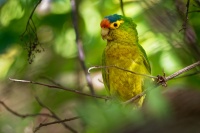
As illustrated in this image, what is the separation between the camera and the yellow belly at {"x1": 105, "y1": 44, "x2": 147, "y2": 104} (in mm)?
2113

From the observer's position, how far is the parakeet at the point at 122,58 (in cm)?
211

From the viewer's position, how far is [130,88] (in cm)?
213

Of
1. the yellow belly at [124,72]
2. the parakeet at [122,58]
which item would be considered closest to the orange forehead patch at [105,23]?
the parakeet at [122,58]

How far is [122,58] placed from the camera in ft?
7.06

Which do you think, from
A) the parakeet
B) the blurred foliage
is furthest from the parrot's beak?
the blurred foliage

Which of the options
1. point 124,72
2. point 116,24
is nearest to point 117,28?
point 116,24

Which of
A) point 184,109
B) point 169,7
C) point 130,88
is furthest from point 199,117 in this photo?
point 130,88

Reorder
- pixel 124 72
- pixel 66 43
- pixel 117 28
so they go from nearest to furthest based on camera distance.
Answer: pixel 124 72 < pixel 117 28 < pixel 66 43

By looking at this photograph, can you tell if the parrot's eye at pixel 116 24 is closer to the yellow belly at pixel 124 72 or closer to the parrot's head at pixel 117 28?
the parrot's head at pixel 117 28

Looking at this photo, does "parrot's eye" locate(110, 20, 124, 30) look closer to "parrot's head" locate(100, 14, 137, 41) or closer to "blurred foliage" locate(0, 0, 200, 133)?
"parrot's head" locate(100, 14, 137, 41)

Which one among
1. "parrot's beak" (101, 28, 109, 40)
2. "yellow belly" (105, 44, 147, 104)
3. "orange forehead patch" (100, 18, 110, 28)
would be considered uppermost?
"orange forehead patch" (100, 18, 110, 28)

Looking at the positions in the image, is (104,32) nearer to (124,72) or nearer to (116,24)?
(116,24)

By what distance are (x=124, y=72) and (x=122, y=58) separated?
0.08 meters

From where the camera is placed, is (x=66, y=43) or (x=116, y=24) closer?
(x=116, y=24)
